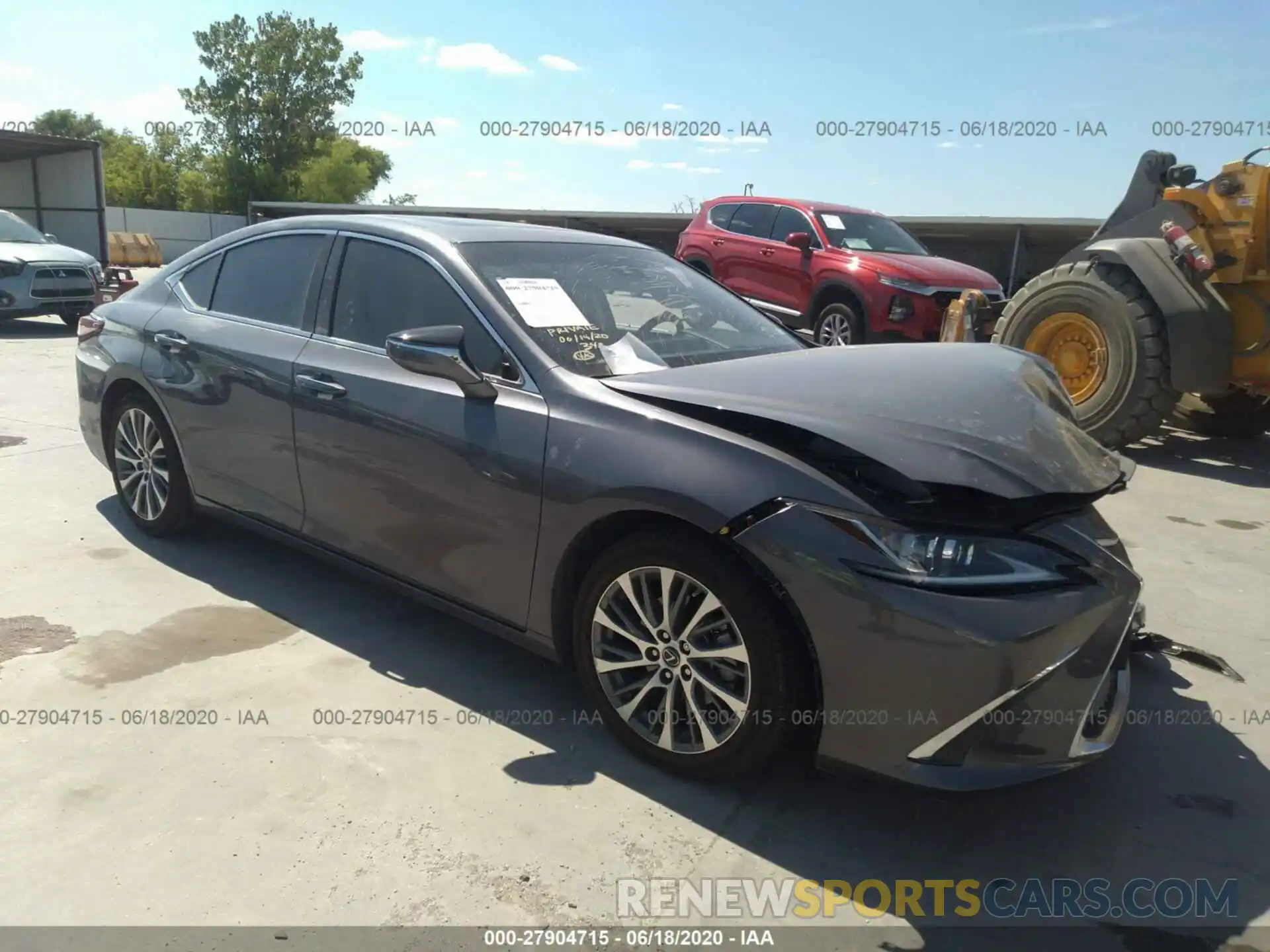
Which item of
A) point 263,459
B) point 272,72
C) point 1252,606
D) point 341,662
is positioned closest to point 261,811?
point 341,662

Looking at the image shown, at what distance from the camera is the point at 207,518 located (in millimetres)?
4949

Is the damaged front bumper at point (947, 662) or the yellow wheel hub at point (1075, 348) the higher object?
the yellow wheel hub at point (1075, 348)

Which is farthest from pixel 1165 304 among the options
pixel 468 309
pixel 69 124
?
pixel 69 124

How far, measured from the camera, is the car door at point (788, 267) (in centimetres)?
1058

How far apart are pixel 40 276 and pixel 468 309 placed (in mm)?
12466

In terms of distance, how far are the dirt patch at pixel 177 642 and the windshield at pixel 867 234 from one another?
322 inches

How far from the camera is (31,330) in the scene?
14.0m

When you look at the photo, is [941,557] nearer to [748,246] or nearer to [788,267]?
[788,267]

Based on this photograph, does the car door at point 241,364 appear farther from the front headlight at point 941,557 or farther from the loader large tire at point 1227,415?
the loader large tire at point 1227,415

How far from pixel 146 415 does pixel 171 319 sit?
1.56 feet

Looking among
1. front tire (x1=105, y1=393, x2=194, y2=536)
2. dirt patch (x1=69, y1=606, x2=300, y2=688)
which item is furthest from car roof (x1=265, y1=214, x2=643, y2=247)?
dirt patch (x1=69, y1=606, x2=300, y2=688)

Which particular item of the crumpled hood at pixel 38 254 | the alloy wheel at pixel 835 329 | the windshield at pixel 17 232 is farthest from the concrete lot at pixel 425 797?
the windshield at pixel 17 232

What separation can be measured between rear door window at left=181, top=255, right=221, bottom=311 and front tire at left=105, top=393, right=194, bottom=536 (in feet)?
1.77

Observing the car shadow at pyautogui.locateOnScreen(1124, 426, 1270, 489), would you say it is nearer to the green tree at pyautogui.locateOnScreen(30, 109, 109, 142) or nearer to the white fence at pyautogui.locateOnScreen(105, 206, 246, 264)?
the white fence at pyautogui.locateOnScreen(105, 206, 246, 264)
